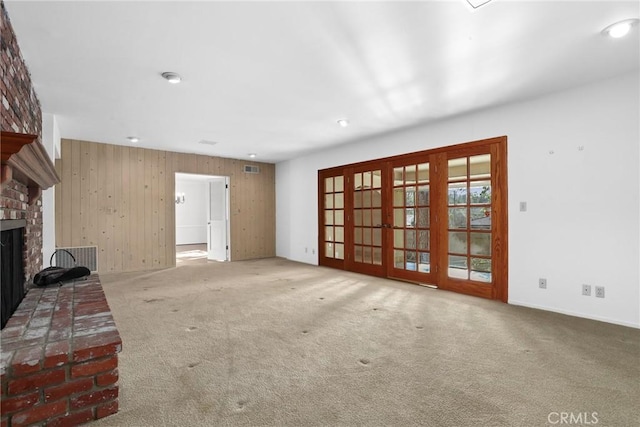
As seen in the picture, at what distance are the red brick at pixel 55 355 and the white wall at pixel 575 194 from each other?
4.16 meters

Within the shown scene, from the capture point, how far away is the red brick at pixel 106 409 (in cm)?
169

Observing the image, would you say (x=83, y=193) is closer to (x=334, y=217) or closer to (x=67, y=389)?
(x=334, y=217)

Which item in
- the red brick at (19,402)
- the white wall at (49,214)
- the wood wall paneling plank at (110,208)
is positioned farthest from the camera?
the wood wall paneling plank at (110,208)

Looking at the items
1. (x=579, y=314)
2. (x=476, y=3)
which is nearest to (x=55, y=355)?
(x=476, y=3)

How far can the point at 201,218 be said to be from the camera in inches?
456

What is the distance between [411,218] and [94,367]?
13.8 ft

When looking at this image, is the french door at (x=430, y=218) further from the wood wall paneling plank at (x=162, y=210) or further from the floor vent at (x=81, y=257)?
the floor vent at (x=81, y=257)

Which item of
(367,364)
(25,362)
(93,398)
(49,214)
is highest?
(49,214)

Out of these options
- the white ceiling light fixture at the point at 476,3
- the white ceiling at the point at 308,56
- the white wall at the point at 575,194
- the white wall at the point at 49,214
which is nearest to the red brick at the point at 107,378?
the white ceiling at the point at 308,56

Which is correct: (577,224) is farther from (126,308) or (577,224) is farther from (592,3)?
(126,308)

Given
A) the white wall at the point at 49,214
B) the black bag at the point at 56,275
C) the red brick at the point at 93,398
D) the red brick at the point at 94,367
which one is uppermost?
the white wall at the point at 49,214

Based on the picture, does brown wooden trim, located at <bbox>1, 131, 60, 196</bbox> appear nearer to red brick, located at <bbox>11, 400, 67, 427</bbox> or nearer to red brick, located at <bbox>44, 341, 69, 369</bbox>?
red brick, located at <bbox>44, 341, 69, 369</bbox>

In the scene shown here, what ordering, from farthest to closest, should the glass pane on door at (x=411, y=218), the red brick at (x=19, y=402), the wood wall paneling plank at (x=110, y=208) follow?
the wood wall paneling plank at (x=110, y=208)
the glass pane on door at (x=411, y=218)
the red brick at (x=19, y=402)

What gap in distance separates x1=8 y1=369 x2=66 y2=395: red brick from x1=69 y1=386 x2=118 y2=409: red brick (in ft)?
0.46
